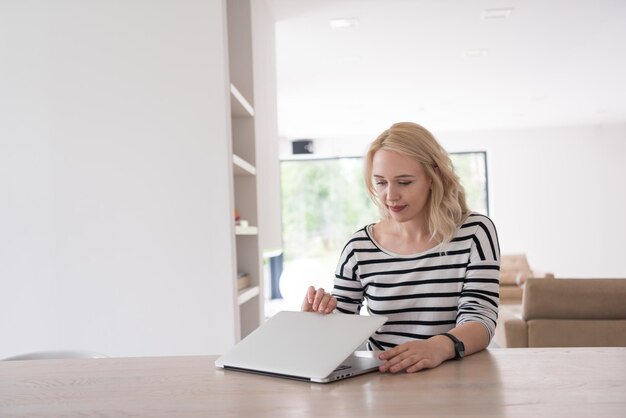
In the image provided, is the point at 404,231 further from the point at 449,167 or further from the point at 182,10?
the point at 182,10

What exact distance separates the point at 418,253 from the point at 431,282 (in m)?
0.08

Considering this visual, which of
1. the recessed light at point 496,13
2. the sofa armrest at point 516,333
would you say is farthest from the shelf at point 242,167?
the recessed light at point 496,13

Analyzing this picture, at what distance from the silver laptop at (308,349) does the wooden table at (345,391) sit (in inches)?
0.9

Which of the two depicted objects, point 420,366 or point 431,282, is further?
point 431,282

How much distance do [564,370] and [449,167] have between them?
653mm

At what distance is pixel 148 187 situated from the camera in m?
2.49

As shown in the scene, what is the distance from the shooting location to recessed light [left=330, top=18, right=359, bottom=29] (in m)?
4.60

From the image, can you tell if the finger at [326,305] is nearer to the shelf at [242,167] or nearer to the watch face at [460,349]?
the watch face at [460,349]

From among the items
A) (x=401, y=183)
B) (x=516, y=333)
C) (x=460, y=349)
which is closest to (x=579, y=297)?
(x=516, y=333)

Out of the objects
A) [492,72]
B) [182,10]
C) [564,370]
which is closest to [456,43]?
[492,72]

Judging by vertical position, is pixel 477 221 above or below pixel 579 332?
above

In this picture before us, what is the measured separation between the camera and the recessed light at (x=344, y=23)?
460 cm

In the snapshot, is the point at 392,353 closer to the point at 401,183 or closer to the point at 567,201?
the point at 401,183

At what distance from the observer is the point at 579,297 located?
3215 millimetres
